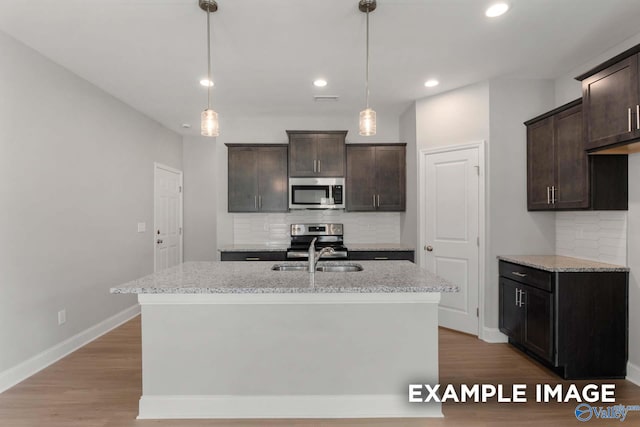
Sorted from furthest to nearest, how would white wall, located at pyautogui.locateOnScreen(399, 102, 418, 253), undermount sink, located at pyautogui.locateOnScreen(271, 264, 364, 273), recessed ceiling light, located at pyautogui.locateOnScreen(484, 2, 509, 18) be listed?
white wall, located at pyautogui.locateOnScreen(399, 102, 418, 253) < undermount sink, located at pyautogui.locateOnScreen(271, 264, 364, 273) < recessed ceiling light, located at pyautogui.locateOnScreen(484, 2, 509, 18)

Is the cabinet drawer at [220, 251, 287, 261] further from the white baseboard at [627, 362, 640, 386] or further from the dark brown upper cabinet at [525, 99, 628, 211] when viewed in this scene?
the white baseboard at [627, 362, 640, 386]

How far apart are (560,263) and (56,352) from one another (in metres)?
4.53

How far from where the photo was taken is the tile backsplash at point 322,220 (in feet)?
16.2

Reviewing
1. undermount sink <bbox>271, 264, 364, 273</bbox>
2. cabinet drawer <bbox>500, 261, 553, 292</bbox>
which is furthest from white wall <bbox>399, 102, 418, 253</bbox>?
undermount sink <bbox>271, 264, 364, 273</bbox>

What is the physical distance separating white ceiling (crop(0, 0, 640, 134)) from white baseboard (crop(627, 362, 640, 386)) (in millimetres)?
2619

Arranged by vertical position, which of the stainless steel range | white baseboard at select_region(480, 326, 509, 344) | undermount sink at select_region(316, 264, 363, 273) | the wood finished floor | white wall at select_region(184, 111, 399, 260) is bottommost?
the wood finished floor

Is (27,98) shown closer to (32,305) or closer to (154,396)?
(32,305)

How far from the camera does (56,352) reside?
10.1 feet

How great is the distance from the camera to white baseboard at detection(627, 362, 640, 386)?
262cm

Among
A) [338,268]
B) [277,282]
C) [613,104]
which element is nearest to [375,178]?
[338,268]

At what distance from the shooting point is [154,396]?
7.20 ft

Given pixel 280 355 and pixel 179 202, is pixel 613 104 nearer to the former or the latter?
pixel 280 355

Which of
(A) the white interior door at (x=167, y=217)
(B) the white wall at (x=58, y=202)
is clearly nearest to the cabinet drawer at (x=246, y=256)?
(B) the white wall at (x=58, y=202)

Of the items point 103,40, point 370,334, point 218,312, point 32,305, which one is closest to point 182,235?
point 32,305
